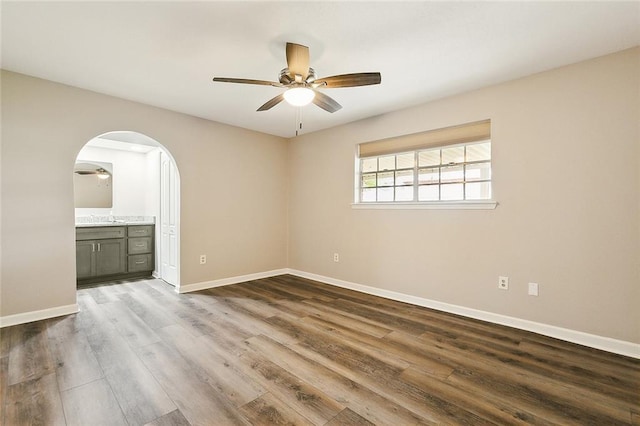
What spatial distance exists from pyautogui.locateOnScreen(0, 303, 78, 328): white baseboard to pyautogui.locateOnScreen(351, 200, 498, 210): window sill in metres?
3.68

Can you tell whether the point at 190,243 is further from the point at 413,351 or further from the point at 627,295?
the point at 627,295

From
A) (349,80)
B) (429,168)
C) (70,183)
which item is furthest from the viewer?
(429,168)

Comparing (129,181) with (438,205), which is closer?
(438,205)

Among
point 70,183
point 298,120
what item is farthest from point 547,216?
point 70,183

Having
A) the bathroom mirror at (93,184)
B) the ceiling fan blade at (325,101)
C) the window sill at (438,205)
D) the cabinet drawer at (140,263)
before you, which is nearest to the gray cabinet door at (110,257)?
the cabinet drawer at (140,263)

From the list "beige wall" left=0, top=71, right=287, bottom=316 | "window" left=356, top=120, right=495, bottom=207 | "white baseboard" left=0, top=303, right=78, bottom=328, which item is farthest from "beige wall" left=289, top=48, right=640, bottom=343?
"white baseboard" left=0, top=303, right=78, bottom=328

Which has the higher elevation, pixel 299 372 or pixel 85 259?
pixel 85 259

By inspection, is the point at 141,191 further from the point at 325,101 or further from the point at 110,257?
the point at 325,101

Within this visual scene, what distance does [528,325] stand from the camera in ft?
9.22

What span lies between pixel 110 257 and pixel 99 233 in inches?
16.4

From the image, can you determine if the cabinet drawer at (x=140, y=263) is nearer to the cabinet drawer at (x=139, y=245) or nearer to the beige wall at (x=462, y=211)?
the cabinet drawer at (x=139, y=245)

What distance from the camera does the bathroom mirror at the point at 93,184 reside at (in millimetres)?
5008

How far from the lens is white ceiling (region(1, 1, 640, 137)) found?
193 cm

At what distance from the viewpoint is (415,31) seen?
7.05 feet
